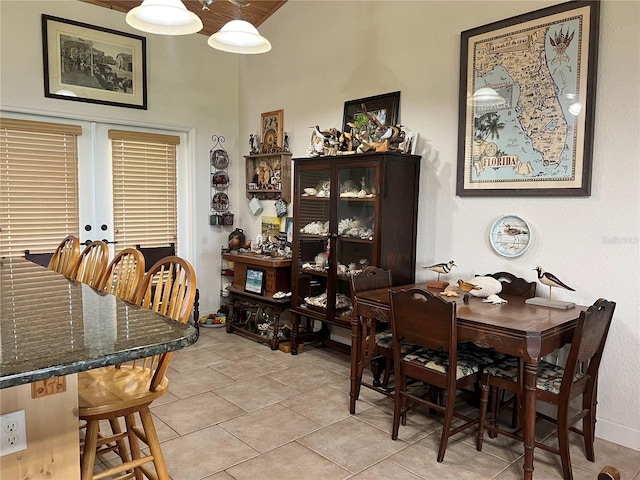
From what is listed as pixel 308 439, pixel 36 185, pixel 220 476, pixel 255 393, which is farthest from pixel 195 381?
pixel 36 185

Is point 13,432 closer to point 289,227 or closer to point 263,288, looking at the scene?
point 263,288

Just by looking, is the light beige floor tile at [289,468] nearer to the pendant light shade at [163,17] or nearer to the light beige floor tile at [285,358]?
the light beige floor tile at [285,358]

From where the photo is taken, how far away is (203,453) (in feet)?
8.19

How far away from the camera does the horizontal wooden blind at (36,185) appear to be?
4.00 meters

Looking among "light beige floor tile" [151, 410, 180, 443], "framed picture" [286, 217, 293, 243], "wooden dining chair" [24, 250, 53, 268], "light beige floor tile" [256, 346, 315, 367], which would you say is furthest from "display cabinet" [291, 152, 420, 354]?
"wooden dining chair" [24, 250, 53, 268]

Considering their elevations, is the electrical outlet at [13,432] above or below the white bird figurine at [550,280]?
below

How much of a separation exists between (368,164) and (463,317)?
140 centimetres

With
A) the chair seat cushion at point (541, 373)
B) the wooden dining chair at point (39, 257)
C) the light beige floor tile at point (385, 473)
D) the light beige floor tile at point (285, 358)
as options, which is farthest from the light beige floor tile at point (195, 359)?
the chair seat cushion at point (541, 373)

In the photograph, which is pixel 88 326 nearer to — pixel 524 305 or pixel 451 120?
pixel 524 305

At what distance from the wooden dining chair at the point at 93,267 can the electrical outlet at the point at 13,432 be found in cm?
131

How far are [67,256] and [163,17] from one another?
1.60 m

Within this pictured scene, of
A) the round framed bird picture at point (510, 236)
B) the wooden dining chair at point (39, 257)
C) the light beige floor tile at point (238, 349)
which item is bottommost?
the light beige floor tile at point (238, 349)

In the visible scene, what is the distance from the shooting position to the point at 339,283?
3713 mm

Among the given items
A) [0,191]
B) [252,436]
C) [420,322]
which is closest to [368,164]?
[420,322]
